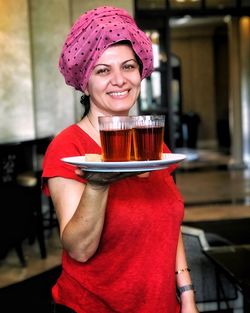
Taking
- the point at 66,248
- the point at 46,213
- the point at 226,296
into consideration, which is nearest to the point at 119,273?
the point at 66,248

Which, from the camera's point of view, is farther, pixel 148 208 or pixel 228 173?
pixel 228 173

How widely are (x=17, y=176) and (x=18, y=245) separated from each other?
2.63ft

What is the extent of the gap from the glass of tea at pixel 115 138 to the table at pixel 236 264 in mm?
1068

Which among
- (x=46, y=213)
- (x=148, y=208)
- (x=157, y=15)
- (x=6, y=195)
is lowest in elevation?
(x=46, y=213)

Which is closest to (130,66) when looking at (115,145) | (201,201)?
(115,145)

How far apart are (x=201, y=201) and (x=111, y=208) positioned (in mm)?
6178

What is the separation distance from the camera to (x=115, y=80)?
136 centimetres

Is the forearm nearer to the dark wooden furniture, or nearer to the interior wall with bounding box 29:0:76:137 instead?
the dark wooden furniture

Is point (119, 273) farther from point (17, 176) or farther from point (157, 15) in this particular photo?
point (157, 15)

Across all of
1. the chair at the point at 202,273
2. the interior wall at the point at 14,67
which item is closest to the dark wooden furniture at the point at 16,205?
the interior wall at the point at 14,67

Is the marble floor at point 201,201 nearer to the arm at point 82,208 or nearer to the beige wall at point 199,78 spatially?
the arm at point 82,208

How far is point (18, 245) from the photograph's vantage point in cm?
474

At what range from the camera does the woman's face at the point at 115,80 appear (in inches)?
53.4

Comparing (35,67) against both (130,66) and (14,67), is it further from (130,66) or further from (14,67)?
(130,66)
